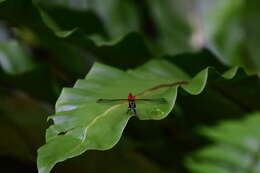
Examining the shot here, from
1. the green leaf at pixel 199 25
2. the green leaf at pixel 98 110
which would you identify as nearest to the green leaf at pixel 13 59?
the green leaf at pixel 98 110

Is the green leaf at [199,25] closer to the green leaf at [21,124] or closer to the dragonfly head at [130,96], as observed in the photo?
the green leaf at [21,124]

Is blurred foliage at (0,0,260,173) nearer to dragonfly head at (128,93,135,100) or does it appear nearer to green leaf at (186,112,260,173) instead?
green leaf at (186,112,260,173)

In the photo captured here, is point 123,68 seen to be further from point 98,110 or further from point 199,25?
point 199,25

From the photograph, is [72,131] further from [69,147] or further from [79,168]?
[79,168]

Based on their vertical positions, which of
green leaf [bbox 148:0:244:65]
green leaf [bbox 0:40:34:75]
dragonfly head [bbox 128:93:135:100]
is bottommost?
green leaf [bbox 148:0:244:65]

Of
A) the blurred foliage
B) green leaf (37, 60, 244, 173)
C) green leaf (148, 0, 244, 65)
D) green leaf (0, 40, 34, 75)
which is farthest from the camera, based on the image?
green leaf (148, 0, 244, 65)

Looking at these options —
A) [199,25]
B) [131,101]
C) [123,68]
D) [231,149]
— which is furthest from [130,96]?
[199,25]

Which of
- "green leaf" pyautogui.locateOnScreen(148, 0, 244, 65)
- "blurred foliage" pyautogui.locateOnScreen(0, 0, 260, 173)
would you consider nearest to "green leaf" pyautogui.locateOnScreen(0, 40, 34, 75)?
"blurred foliage" pyautogui.locateOnScreen(0, 0, 260, 173)
